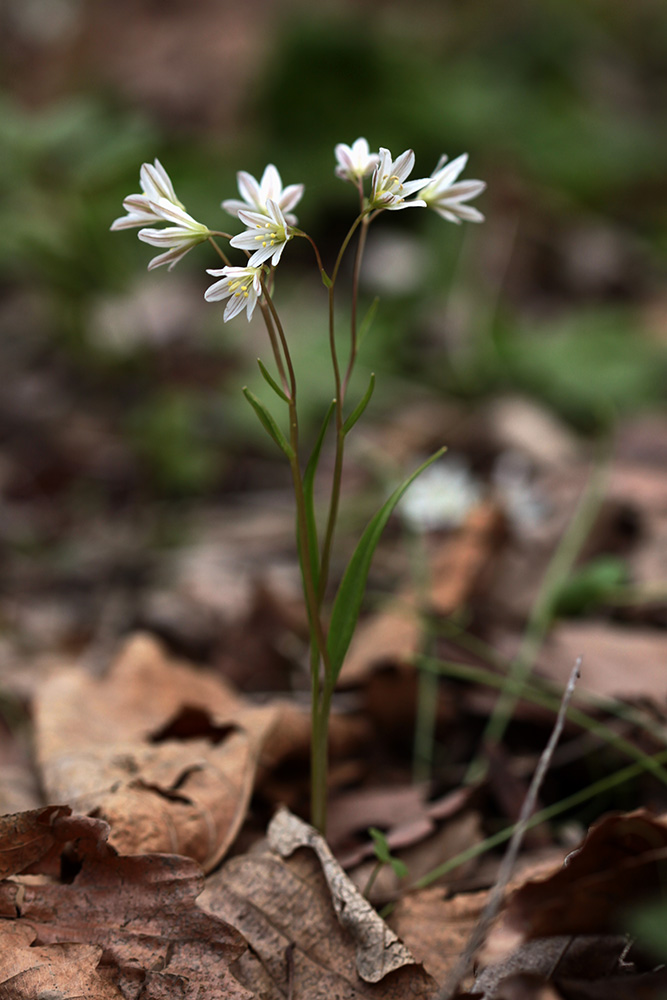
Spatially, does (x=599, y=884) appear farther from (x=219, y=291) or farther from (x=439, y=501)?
(x=439, y=501)

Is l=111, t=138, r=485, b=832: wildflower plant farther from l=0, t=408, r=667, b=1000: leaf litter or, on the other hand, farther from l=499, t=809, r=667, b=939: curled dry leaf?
l=499, t=809, r=667, b=939: curled dry leaf

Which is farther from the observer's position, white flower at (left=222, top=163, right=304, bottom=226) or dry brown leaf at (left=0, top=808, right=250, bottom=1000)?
white flower at (left=222, top=163, right=304, bottom=226)

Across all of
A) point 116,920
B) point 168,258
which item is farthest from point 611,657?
point 168,258

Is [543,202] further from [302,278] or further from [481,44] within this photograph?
[481,44]

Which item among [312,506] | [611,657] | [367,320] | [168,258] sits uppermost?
[168,258]

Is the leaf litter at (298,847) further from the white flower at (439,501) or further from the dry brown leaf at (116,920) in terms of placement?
the white flower at (439,501)

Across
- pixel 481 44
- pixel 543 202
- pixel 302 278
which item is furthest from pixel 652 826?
pixel 481 44

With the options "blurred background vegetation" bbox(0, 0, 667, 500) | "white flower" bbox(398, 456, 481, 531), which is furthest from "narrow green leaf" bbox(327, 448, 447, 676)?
"blurred background vegetation" bbox(0, 0, 667, 500)
